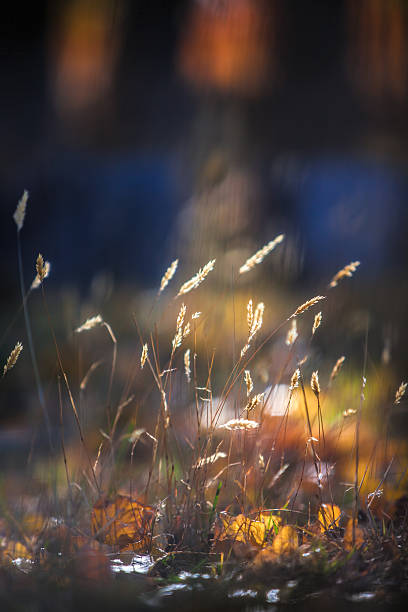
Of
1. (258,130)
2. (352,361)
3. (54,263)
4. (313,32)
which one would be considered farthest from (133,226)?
(352,361)

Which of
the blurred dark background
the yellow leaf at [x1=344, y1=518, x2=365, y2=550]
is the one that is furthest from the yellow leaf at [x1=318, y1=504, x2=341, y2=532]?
the blurred dark background

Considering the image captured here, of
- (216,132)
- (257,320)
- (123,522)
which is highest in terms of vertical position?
(216,132)

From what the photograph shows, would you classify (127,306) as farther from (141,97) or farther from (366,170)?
(366,170)

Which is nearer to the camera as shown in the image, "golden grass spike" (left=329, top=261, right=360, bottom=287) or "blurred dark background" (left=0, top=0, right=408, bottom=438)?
"golden grass spike" (left=329, top=261, right=360, bottom=287)

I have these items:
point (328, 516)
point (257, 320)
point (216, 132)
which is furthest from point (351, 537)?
point (216, 132)

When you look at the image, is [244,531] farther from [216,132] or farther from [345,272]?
[216,132]

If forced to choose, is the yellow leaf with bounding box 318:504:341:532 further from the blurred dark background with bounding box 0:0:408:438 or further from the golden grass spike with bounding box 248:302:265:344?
the blurred dark background with bounding box 0:0:408:438
